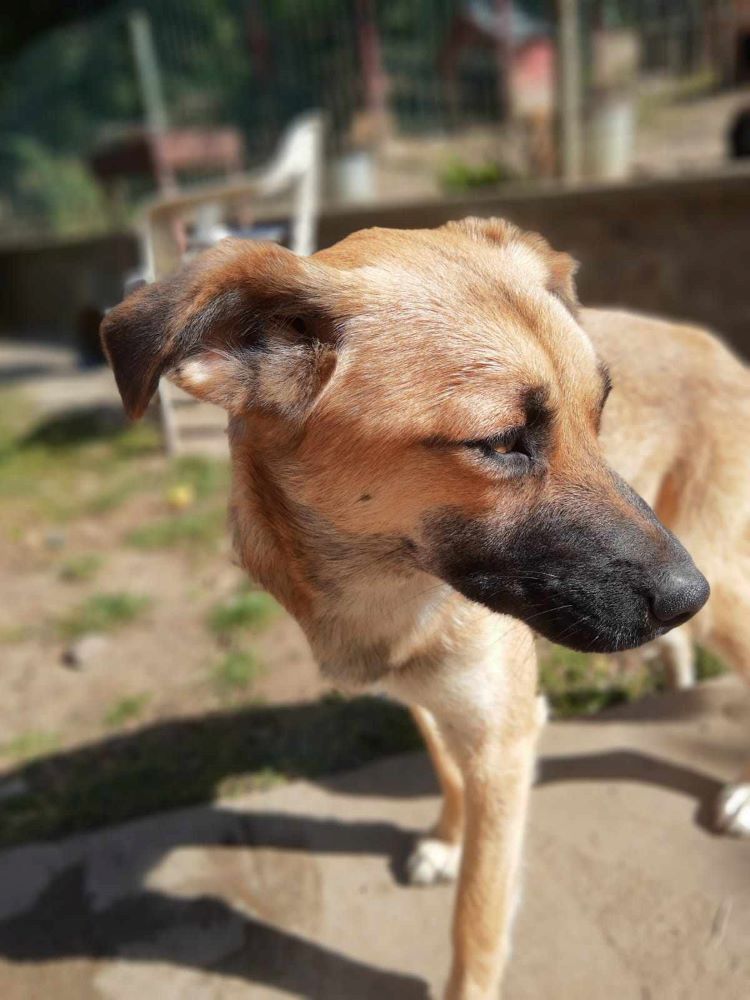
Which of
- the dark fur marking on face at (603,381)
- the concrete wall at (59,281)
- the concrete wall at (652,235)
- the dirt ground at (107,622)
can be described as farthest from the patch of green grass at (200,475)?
the concrete wall at (59,281)

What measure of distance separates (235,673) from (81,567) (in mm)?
1661

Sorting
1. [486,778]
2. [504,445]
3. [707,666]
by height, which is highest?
[504,445]

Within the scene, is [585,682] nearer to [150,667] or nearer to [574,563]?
[574,563]

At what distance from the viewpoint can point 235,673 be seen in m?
3.67

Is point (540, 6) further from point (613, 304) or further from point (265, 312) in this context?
point (265, 312)

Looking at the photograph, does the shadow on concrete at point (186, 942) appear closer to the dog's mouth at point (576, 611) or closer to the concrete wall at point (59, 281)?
the dog's mouth at point (576, 611)

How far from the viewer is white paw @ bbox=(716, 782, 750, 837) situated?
8.04 ft

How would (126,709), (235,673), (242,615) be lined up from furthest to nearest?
(242,615), (235,673), (126,709)

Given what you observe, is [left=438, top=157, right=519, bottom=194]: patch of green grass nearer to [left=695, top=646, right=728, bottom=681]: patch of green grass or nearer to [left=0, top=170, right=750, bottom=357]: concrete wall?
[left=0, top=170, right=750, bottom=357]: concrete wall

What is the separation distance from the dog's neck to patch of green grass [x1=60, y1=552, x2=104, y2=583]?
9.84 feet

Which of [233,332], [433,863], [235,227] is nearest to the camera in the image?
[233,332]

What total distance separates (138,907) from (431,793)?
3.35ft

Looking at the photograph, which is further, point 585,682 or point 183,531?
point 183,531

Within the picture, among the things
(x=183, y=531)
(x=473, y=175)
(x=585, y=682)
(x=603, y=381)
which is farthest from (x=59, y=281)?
(x=603, y=381)
